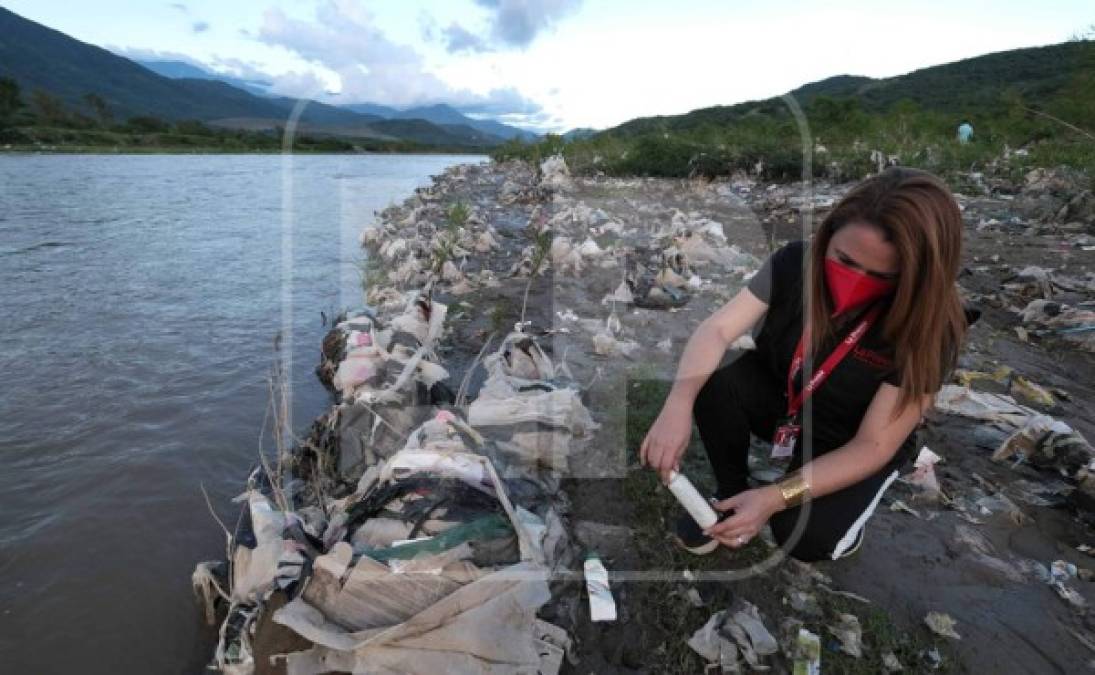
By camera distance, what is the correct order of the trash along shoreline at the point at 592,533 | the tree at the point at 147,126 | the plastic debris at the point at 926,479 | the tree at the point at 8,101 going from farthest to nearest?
the tree at the point at 147,126, the tree at the point at 8,101, the plastic debris at the point at 926,479, the trash along shoreline at the point at 592,533

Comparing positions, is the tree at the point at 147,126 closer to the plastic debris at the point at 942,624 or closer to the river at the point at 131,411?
the river at the point at 131,411

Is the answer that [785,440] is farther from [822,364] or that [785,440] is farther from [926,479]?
[926,479]

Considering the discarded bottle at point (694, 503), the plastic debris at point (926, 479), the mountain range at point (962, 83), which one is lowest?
the plastic debris at point (926, 479)

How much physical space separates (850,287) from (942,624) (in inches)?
44.5

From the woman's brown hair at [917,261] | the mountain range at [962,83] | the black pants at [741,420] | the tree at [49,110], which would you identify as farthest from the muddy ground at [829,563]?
the tree at [49,110]

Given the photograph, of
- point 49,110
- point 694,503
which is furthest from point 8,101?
point 694,503

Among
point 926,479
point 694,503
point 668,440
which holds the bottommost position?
point 926,479

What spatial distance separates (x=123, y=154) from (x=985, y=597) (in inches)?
1590

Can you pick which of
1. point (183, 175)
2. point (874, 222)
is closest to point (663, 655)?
point (874, 222)

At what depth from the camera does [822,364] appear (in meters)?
1.96

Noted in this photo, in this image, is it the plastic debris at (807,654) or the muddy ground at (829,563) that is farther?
the muddy ground at (829,563)

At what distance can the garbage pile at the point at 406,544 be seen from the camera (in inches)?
59.6

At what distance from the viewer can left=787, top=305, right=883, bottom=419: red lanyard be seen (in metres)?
1.83

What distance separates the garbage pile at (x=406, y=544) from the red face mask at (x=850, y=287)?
124 cm
